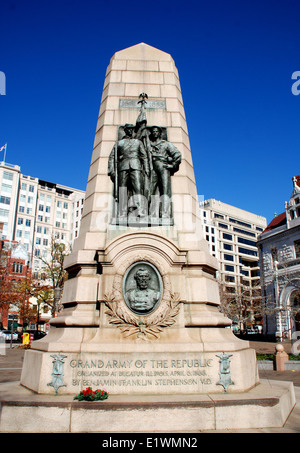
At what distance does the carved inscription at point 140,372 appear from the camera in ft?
20.2

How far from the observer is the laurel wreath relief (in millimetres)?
6832

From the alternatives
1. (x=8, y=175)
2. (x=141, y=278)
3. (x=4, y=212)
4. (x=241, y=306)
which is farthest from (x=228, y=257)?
(x=141, y=278)

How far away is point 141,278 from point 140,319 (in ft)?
2.59

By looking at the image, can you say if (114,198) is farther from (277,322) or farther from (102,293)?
(277,322)

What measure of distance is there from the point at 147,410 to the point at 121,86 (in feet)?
25.9

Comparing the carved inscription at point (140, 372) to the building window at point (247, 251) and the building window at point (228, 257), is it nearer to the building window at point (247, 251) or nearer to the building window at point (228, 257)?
the building window at point (228, 257)

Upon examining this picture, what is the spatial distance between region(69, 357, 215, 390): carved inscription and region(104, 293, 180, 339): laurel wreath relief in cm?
65

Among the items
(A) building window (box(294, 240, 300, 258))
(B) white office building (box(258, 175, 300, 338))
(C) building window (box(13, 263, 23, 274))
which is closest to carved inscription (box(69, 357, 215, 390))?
(B) white office building (box(258, 175, 300, 338))

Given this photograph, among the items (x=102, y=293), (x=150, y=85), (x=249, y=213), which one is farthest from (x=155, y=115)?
(x=249, y=213)

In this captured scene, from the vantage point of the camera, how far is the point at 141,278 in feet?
23.2

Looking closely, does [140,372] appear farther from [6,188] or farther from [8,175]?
[8,175]

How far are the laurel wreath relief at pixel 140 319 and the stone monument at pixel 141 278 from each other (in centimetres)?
2

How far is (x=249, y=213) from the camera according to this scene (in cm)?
11606

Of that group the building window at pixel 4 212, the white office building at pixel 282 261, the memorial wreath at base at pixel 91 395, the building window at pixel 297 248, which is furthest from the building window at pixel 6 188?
the memorial wreath at base at pixel 91 395
